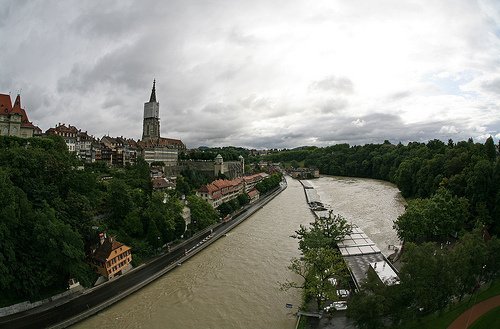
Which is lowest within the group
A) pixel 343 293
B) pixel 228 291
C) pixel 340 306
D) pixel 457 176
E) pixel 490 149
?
pixel 228 291

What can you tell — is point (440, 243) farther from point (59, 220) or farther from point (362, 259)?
point (59, 220)

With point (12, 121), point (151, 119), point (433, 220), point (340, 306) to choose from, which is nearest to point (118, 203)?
point (12, 121)

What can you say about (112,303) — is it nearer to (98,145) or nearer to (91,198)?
(91,198)

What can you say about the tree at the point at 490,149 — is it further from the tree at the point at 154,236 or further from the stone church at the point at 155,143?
the stone church at the point at 155,143

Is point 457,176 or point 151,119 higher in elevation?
point 151,119

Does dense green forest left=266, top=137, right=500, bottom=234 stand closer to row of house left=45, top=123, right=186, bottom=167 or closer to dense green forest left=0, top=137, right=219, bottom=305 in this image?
dense green forest left=0, top=137, right=219, bottom=305

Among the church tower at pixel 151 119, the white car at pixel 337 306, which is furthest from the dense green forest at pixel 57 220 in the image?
the church tower at pixel 151 119

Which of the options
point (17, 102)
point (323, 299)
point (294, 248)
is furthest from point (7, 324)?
point (17, 102)

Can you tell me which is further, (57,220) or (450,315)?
(57,220)
